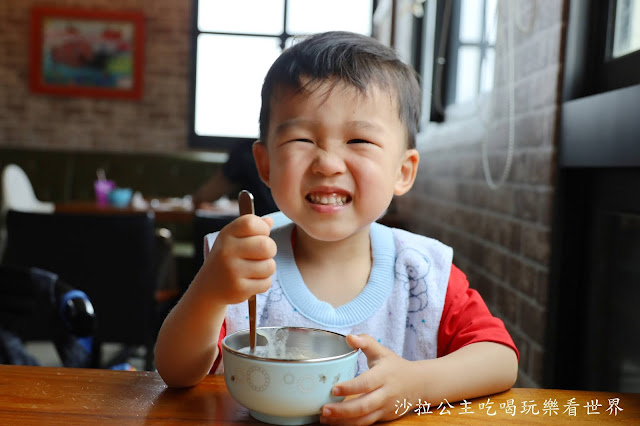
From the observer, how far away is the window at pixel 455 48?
2.86m

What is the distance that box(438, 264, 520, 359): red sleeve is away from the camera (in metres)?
0.83

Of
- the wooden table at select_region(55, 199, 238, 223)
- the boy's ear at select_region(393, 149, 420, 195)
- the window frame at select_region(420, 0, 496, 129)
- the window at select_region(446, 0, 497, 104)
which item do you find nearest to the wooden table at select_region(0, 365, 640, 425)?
the boy's ear at select_region(393, 149, 420, 195)

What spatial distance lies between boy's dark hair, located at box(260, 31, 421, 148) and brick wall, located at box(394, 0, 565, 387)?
0.83 meters

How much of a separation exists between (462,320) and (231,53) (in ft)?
19.3

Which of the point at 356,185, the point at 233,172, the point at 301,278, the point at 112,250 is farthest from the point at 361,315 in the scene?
the point at 233,172

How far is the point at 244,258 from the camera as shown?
594 millimetres

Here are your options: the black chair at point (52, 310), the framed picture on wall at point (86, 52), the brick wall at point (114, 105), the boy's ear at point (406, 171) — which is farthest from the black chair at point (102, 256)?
the framed picture on wall at point (86, 52)

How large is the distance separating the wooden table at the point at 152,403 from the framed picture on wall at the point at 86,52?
590 centimetres

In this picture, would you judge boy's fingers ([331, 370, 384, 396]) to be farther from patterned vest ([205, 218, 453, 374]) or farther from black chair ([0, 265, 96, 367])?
black chair ([0, 265, 96, 367])

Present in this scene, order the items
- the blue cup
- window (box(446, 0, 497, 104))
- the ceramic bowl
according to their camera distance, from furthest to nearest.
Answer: the blue cup → window (box(446, 0, 497, 104)) → the ceramic bowl

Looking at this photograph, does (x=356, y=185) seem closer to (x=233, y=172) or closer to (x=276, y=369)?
(x=276, y=369)

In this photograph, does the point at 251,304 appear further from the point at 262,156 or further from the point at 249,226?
the point at 262,156

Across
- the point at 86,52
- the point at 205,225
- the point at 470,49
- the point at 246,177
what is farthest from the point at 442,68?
the point at 86,52

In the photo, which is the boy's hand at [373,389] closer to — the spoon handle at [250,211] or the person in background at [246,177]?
the spoon handle at [250,211]
